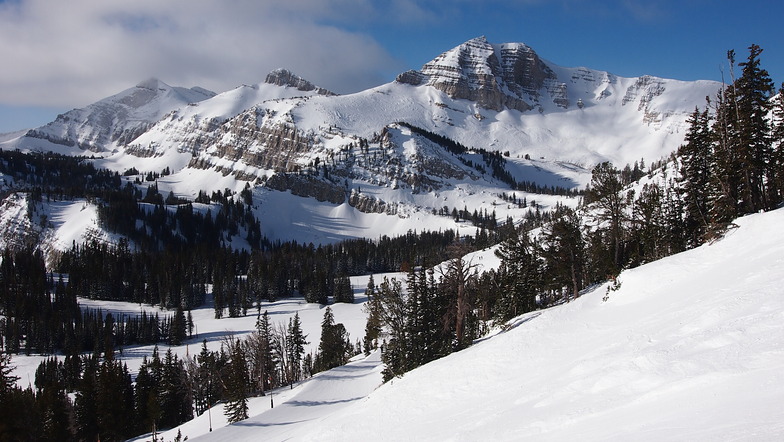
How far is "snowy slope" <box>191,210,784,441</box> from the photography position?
1053cm


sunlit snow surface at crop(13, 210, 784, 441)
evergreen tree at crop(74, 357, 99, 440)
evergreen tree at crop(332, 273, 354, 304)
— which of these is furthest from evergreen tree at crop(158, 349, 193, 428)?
evergreen tree at crop(332, 273, 354, 304)

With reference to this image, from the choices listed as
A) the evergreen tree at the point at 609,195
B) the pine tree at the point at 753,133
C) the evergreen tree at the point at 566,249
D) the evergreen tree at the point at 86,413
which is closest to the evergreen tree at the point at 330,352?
the evergreen tree at the point at 86,413

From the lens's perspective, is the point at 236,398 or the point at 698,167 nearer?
the point at 698,167

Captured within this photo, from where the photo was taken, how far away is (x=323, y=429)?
957 inches

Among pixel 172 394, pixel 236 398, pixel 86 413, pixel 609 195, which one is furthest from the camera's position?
pixel 172 394

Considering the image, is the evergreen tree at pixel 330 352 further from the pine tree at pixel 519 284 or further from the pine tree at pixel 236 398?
the pine tree at pixel 519 284

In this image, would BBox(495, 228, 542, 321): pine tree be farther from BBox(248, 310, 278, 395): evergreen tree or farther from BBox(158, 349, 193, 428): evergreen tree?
BBox(158, 349, 193, 428): evergreen tree

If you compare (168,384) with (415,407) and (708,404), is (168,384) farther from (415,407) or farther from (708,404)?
(708,404)

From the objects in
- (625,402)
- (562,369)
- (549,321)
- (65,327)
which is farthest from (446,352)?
(65,327)

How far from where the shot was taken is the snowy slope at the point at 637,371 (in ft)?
34.6

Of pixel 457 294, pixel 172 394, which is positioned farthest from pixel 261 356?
pixel 457 294

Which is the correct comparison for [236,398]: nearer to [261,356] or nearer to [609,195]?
[261,356]

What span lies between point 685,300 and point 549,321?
304 inches

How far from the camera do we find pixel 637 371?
46.4 ft
